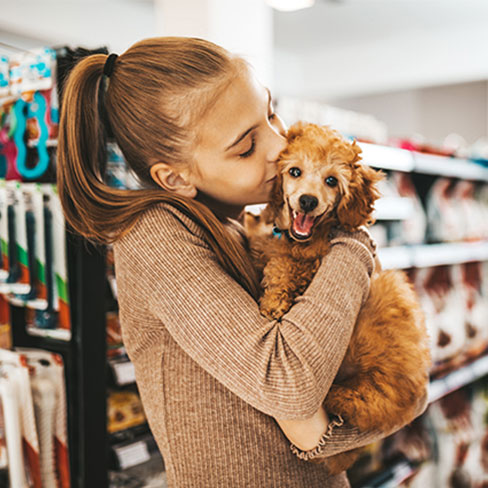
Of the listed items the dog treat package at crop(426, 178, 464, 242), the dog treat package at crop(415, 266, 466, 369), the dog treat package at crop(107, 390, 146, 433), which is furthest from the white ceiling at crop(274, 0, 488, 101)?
the dog treat package at crop(107, 390, 146, 433)

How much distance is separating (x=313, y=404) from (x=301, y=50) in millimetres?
6716

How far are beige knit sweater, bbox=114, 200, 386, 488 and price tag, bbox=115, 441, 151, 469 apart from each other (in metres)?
0.60

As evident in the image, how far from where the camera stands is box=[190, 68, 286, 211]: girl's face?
0.96 m

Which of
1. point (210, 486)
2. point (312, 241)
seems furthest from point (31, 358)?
point (312, 241)

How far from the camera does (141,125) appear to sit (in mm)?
978

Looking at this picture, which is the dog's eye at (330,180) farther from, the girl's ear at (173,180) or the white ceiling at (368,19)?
the white ceiling at (368,19)

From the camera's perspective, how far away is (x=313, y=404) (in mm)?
825

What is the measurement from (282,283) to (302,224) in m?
0.12

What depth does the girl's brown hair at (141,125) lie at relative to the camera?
0.95 meters

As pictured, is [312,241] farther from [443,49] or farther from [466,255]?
[443,49]

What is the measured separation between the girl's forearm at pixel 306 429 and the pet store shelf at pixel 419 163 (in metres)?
1.16

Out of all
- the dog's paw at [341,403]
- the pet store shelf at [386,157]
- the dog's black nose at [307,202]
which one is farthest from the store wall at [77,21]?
the dog's paw at [341,403]

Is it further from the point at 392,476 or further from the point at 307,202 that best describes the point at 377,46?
the point at 307,202

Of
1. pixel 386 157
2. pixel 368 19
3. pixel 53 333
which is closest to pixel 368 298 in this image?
pixel 53 333
